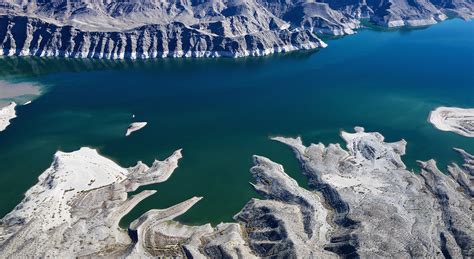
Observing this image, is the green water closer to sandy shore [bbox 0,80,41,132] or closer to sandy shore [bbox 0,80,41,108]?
sandy shore [bbox 0,80,41,132]

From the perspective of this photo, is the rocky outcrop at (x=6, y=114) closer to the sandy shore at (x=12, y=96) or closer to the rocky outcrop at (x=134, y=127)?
the sandy shore at (x=12, y=96)

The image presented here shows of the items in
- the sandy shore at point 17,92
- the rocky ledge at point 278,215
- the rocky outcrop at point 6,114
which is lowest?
the rocky ledge at point 278,215

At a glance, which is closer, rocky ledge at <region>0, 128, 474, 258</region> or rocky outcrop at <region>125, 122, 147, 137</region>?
rocky ledge at <region>0, 128, 474, 258</region>

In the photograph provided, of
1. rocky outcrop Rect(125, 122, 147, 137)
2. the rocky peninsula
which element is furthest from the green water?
the rocky peninsula

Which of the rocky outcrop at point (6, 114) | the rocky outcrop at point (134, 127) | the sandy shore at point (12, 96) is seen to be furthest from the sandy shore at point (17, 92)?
the rocky outcrop at point (134, 127)

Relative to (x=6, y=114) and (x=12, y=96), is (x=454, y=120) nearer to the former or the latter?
(x=6, y=114)

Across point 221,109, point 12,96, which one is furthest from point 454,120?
point 12,96

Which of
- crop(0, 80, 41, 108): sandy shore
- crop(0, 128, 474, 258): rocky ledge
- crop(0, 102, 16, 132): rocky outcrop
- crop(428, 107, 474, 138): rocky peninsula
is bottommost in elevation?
crop(0, 128, 474, 258): rocky ledge
